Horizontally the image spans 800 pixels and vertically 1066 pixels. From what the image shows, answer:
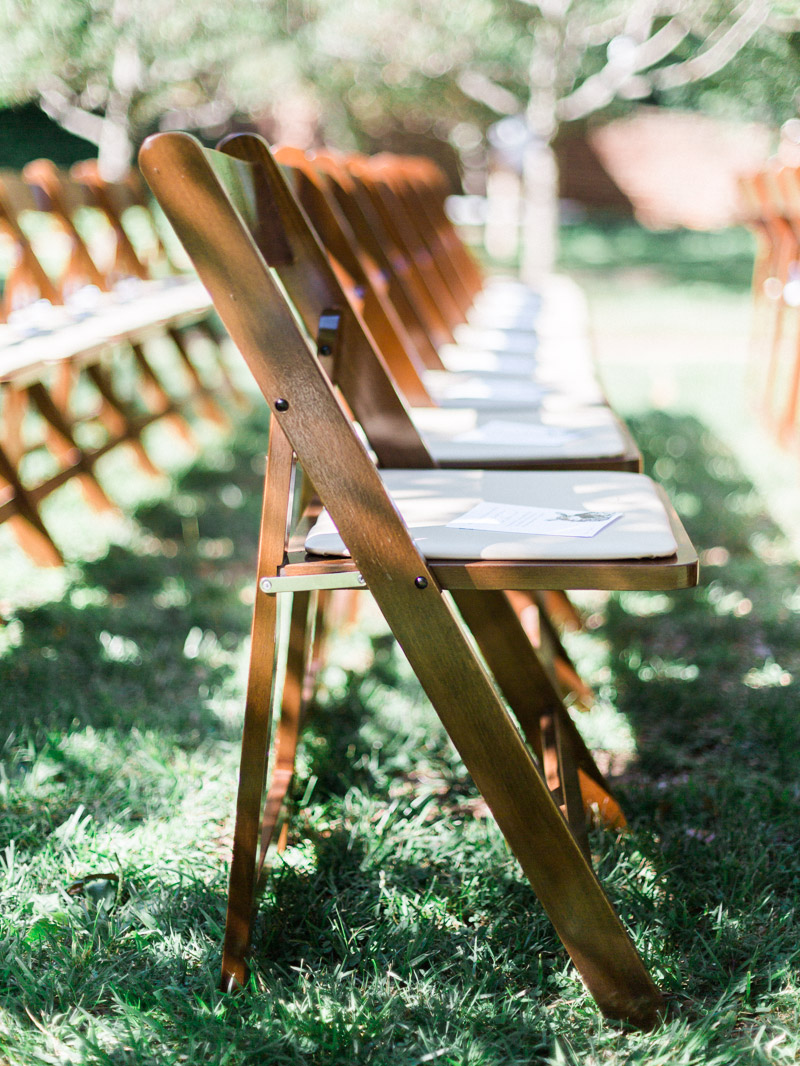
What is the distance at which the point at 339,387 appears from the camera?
191 cm

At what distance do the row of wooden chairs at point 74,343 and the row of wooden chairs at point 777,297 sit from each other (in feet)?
8.50

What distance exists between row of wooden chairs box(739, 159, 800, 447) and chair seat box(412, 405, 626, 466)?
2209mm

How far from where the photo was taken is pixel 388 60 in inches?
456

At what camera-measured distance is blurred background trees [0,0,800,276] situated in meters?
7.74

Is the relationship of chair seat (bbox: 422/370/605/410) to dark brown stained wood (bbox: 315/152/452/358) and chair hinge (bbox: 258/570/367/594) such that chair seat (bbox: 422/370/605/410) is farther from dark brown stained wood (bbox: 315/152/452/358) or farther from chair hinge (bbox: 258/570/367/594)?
chair hinge (bbox: 258/570/367/594)

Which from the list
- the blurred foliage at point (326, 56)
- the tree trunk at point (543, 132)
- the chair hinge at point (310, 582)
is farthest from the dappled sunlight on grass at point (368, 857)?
the tree trunk at point (543, 132)

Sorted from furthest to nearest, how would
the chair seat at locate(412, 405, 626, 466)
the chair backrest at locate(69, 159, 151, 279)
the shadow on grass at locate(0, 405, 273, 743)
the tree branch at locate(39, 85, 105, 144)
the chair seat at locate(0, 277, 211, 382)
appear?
the tree branch at locate(39, 85, 105, 144) → the chair backrest at locate(69, 159, 151, 279) → the chair seat at locate(0, 277, 211, 382) → the shadow on grass at locate(0, 405, 273, 743) → the chair seat at locate(412, 405, 626, 466)

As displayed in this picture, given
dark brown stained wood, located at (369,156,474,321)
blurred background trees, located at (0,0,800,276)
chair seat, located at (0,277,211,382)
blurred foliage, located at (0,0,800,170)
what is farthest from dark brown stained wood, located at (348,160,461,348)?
blurred background trees, located at (0,0,800,276)

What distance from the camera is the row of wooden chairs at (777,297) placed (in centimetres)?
432

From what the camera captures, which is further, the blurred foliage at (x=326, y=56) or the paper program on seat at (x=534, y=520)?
the blurred foliage at (x=326, y=56)

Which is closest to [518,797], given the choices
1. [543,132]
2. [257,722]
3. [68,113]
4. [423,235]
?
[257,722]

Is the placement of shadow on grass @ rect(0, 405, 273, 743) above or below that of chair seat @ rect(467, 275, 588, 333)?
below

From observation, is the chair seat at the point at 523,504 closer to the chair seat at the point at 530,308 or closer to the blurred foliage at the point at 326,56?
the chair seat at the point at 530,308

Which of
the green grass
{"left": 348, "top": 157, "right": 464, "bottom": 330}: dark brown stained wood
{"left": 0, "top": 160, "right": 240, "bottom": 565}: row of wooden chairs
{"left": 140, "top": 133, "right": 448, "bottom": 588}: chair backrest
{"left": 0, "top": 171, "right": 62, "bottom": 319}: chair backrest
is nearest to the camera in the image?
{"left": 140, "top": 133, "right": 448, "bottom": 588}: chair backrest
